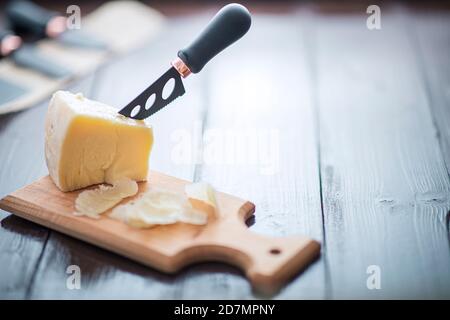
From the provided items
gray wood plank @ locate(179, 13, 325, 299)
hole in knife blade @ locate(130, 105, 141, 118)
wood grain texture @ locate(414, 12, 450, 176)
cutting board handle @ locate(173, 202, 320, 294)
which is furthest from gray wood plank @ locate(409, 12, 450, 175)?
hole in knife blade @ locate(130, 105, 141, 118)

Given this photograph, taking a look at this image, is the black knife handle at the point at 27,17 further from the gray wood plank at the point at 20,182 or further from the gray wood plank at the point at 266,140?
the gray wood plank at the point at 266,140

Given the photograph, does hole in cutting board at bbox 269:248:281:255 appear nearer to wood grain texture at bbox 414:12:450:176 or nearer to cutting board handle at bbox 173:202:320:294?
cutting board handle at bbox 173:202:320:294

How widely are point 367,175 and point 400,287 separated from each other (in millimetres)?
365

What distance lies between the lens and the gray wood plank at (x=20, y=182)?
1.26m

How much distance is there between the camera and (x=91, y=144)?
1.38 meters

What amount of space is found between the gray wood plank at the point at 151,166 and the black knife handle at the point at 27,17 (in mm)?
264

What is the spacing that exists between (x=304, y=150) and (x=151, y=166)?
0.31 meters

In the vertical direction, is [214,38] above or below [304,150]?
above

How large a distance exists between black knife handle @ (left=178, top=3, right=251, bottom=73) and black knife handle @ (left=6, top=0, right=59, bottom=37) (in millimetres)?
910

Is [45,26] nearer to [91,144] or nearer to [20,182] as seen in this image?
[20,182]

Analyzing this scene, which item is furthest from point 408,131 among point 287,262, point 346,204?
point 287,262

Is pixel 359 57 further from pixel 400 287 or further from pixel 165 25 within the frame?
pixel 400 287

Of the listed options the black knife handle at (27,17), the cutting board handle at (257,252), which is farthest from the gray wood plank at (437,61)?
the black knife handle at (27,17)

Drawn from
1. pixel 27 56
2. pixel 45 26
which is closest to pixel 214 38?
pixel 27 56
